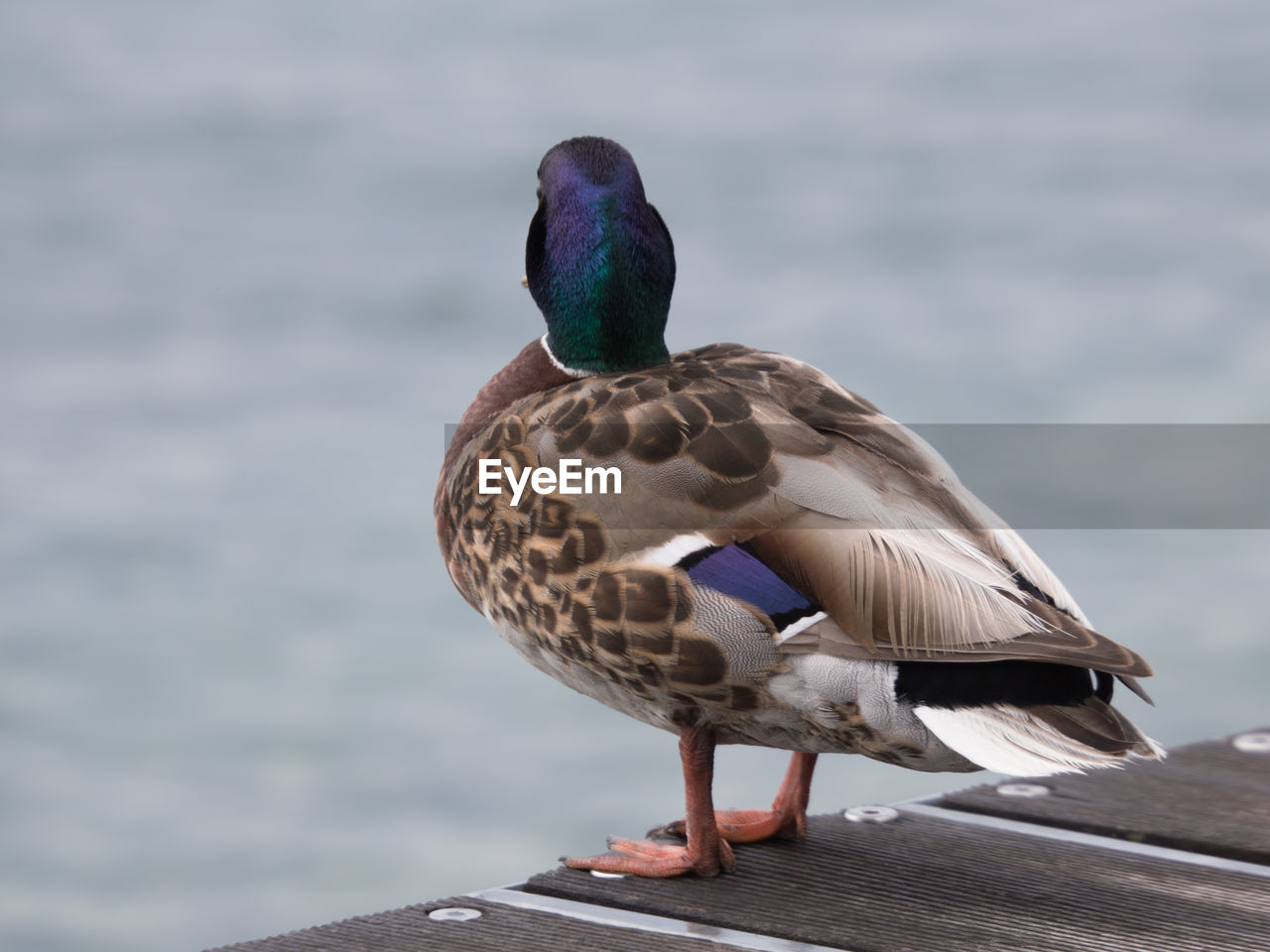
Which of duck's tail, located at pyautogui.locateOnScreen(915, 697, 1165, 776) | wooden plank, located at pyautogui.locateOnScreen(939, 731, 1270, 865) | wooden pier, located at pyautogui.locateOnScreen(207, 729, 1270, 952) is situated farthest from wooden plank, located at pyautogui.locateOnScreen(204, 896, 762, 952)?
wooden plank, located at pyautogui.locateOnScreen(939, 731, 1270, 865)

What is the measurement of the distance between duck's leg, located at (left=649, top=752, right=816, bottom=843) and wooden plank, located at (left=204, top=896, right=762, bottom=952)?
1.53 feet

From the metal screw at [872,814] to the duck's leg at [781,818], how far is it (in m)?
0.17

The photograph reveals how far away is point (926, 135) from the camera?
14.8 metres

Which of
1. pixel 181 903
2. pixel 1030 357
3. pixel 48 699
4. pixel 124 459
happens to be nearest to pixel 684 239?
pixel 1030 357

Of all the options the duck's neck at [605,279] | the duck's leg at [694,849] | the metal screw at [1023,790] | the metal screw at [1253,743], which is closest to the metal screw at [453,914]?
the duck's leg at [694,849]

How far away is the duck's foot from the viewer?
2990 mm

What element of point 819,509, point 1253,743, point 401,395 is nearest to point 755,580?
point 819,509

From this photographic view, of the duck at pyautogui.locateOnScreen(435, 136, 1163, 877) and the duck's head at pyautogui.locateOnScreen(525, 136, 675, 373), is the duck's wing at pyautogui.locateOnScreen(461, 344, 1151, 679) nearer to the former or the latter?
the duck at pyautogui.locateOnScreen(435, 136, 1163, 877)

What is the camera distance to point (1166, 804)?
3.47m

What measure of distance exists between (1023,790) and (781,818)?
61 centimetres

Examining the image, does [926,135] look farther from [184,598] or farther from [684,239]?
[184,598]

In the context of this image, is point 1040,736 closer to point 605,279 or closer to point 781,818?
point 781,818

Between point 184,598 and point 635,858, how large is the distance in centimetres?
703

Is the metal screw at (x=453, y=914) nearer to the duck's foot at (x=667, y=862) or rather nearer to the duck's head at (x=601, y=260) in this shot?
the duck's foot at (x=667, y=862)
